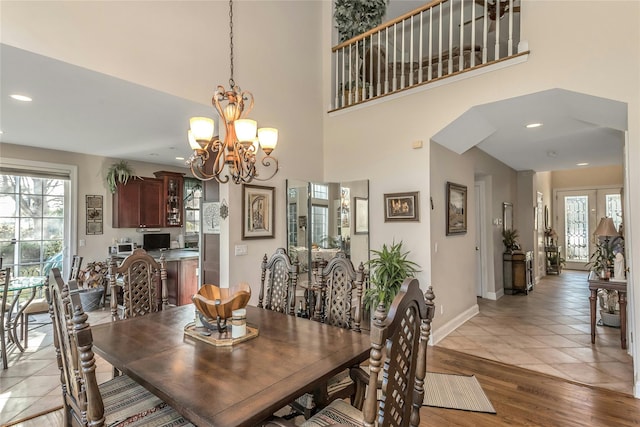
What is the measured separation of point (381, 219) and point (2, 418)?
393 cm

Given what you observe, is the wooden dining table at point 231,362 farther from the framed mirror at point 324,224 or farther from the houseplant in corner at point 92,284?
the houseplant in corner at point 92,284

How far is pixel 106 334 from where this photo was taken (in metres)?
2.00

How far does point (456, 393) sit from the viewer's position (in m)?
2.70

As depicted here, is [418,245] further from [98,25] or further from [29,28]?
[29,28]

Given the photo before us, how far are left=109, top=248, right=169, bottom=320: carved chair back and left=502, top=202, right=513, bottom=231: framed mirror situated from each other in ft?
20.9

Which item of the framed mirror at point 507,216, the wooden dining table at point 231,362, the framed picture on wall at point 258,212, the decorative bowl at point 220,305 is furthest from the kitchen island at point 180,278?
the framed mirror at point 507,216

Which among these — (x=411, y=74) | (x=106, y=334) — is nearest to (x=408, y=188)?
(x=411, y=74)

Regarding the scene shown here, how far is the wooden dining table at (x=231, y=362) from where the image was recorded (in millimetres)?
1259

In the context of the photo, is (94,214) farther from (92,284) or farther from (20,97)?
(20,97)

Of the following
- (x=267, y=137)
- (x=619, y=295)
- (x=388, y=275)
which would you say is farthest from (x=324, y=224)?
(x=619, y=295)

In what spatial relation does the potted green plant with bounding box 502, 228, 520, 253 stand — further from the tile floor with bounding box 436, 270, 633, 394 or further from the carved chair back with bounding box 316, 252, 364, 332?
the carved chair back with bounding box 316, 252, 364, 332

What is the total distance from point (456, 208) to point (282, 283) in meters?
2.87

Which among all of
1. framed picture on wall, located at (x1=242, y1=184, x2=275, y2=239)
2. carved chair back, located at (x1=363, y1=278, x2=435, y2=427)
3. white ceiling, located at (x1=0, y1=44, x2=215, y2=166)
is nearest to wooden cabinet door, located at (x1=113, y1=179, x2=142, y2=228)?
white ceiling, located at (x1=0, y1=44, x2=215, y2=166)

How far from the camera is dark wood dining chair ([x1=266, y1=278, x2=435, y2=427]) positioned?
1071 mm
